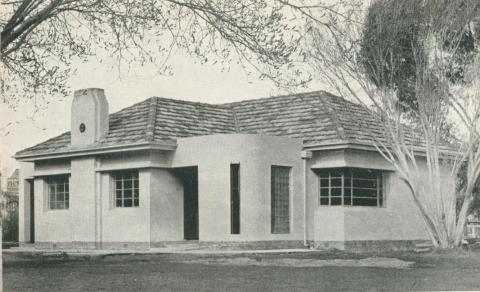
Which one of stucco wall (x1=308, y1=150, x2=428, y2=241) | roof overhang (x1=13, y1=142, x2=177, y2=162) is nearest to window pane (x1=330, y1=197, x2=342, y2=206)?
stucco wall (x1=308, y1=150, x2=428, y2=241)

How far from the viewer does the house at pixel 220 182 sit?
23.0 metres

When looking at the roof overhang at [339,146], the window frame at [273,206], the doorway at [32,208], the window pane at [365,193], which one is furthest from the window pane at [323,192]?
the doorway at [32,208]

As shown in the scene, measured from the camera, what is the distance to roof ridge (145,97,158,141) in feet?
78.6

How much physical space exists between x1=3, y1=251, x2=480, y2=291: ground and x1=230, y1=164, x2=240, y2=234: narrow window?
3.19m

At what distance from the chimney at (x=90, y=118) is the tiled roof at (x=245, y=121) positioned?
377 mm

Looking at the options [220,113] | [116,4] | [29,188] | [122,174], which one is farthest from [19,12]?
[29,188]

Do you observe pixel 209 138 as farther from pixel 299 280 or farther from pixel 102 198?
pixel 299 280

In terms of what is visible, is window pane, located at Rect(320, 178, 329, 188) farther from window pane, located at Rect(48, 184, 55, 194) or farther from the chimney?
window pane, located at Rect(48, 184, 55, 194)

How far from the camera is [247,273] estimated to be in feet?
46.5

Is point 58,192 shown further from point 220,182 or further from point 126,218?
point 220,182

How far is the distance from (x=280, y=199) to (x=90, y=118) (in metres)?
6.57

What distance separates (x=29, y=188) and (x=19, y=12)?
19563mm

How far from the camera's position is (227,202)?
2289 centimetres

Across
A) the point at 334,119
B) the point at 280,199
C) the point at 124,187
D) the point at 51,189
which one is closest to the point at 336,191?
the point at 280,199
